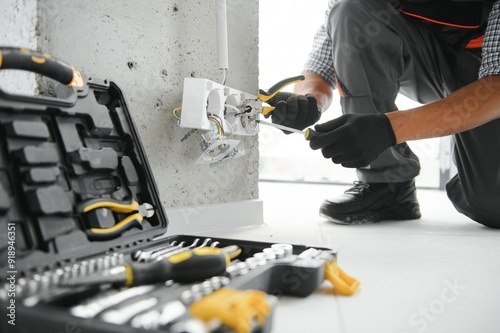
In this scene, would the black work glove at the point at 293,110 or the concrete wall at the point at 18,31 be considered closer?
the concrete wall at the point at 18,31

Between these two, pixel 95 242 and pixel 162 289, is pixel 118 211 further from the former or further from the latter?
pixel 162 289

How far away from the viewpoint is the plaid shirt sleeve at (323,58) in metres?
1.49

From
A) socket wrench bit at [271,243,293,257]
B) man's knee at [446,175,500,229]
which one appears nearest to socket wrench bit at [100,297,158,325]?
socket wrench bit at [271,243,293,257]

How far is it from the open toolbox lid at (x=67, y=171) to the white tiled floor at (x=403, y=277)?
29cm

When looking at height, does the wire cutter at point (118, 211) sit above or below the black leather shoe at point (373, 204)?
above

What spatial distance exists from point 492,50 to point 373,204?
0.54 m

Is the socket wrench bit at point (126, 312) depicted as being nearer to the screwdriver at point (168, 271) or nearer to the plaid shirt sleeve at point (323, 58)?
the screwdriver at point (168, 271)

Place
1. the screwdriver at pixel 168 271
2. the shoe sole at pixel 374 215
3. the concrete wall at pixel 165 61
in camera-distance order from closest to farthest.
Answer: the screwdriver at pixel 168 271
the concrete wall at pixel 165 61
the shoe sole at pixel 374 215

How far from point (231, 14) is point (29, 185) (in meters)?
0.78

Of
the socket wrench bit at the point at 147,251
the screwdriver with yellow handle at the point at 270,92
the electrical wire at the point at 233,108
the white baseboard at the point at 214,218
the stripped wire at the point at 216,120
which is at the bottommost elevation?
the white baseboard at the point at 214,218

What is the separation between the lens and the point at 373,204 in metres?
1.31

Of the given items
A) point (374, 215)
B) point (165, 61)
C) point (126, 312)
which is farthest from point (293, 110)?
point (126, 312)

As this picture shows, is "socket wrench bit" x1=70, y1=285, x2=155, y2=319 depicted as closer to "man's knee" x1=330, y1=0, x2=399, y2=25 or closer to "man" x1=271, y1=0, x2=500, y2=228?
"man" x1=271, y1=0, x2=500, y2=228

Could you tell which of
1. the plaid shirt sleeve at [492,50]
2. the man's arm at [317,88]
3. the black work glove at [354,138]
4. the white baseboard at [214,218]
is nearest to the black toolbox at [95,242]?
the white baseboard at [214,218]
